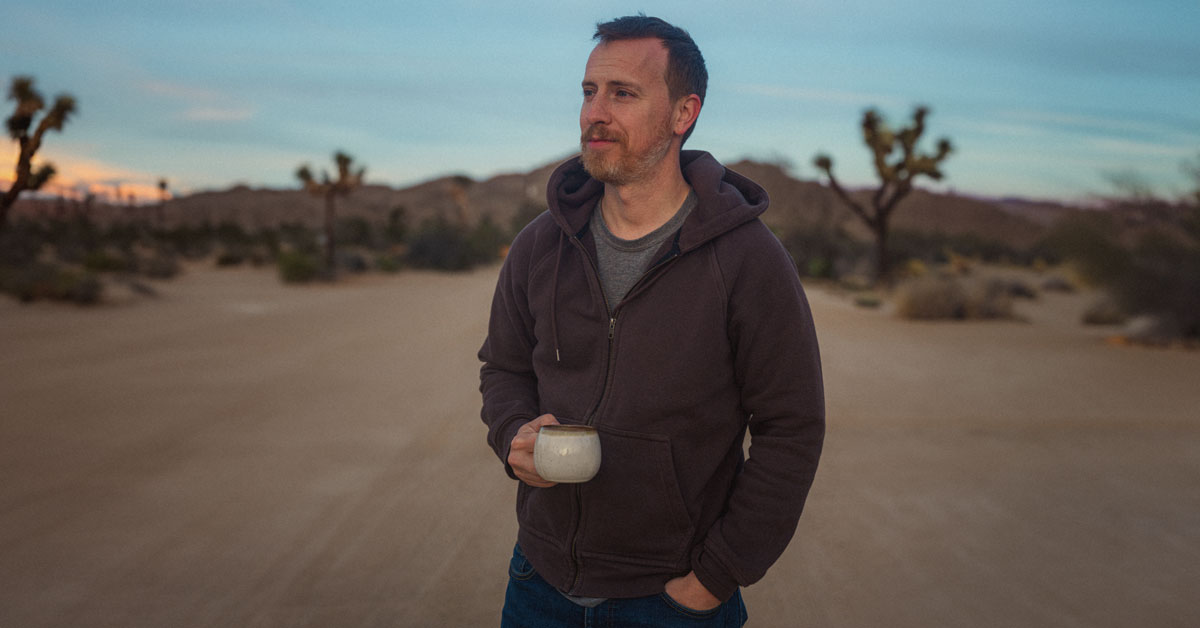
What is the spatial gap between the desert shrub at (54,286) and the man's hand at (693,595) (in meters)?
13.8

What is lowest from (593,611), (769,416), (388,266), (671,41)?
(388,266)

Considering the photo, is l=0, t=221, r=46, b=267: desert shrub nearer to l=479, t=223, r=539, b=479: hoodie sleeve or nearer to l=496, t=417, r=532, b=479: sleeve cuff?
l=479, t=223, r=539, b=479: hoodie sleeve

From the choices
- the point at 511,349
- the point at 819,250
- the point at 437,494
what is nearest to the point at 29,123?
the point at 437,494

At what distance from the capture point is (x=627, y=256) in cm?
211

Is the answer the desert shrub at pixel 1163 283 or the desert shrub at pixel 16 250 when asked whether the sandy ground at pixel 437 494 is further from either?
the desert shrub at pixel 16 250

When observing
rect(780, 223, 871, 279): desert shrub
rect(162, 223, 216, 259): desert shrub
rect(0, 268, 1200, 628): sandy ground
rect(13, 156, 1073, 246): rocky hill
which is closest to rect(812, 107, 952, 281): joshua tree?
rect(780, 223, 871, 279): desert shrub

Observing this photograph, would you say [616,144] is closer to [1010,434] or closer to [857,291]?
[1010,434]

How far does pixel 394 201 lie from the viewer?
101 meters

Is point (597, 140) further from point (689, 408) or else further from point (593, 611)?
point (593, 611)

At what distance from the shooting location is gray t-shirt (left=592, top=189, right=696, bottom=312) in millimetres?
2070

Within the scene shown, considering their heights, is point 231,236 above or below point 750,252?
below

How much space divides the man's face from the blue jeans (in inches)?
39.6

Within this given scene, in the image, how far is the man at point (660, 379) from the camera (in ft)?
6.19

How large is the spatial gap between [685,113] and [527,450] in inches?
36.2
